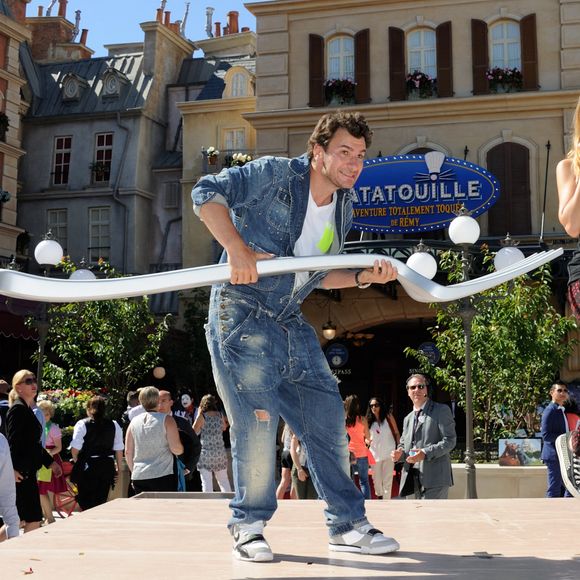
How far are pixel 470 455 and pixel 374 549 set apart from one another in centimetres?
794

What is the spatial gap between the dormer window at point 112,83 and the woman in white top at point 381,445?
78.0 ft

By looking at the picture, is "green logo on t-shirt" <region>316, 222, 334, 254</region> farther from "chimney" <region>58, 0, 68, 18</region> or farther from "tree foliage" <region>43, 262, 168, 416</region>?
"chimney" <region>58, 0, 68, 18</region>

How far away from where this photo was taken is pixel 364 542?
3916 millimetres

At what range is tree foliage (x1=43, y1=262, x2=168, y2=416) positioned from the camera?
20.1 m

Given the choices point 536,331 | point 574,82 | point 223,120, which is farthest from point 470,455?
point 223,120

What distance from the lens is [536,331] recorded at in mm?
15305

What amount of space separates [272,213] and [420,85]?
70.7 feet

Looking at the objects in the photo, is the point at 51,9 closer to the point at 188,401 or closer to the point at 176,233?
the point at 176,233

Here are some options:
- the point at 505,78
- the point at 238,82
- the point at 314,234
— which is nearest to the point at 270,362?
the point at 314,234

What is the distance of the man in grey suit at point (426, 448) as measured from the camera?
30.2ft

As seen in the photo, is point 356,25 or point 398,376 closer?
point 356,25

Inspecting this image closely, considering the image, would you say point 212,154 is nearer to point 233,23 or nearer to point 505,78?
point 505,78

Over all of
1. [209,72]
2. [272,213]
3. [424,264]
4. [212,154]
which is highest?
[209,72]

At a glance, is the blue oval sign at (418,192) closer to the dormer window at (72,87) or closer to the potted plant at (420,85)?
the potted plant at (420,85)
